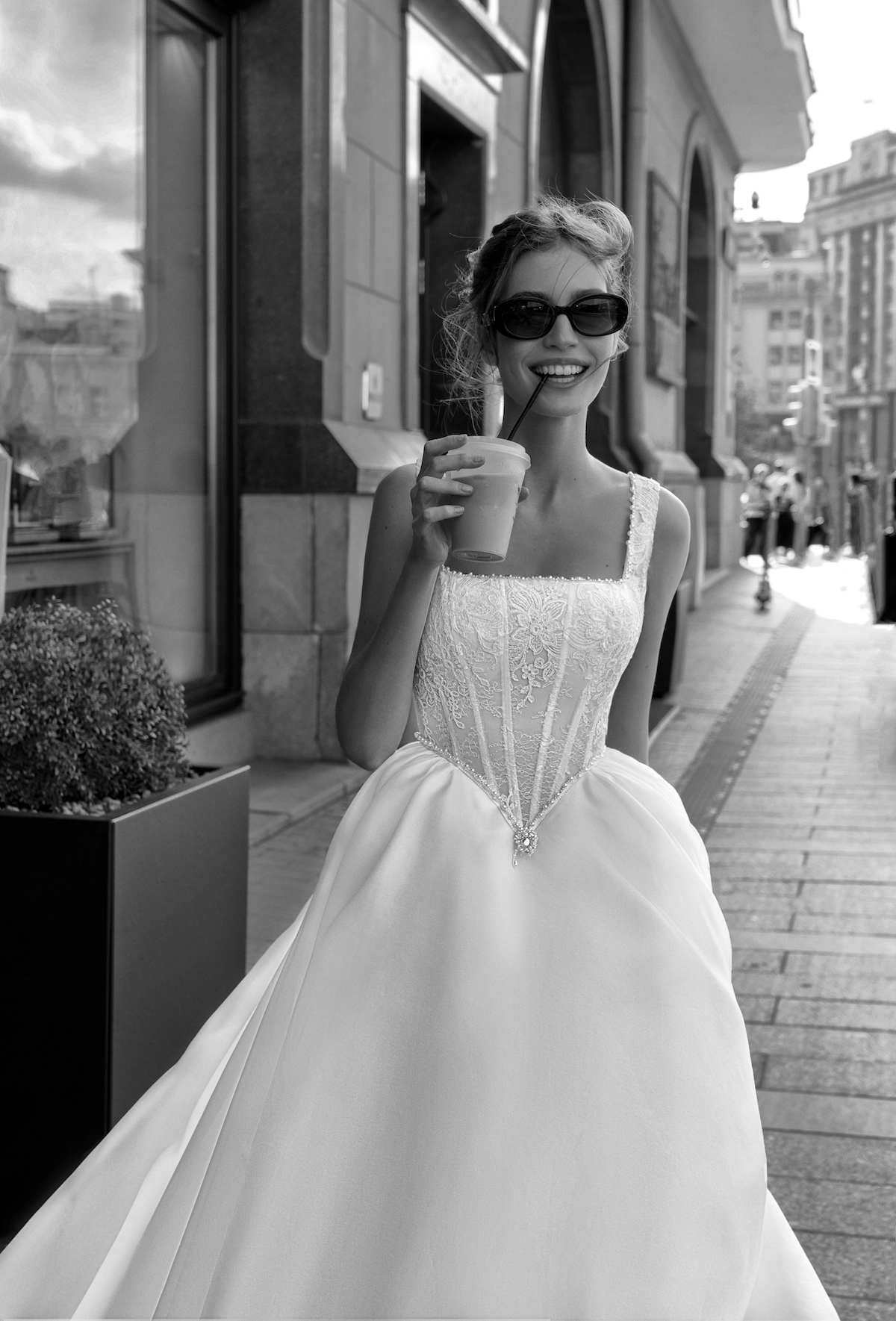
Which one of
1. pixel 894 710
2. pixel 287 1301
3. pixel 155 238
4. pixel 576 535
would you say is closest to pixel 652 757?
pixel 894 710

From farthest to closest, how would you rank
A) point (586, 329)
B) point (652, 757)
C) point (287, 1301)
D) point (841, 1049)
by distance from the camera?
point (652, 757) < point (841, 1049) < point (586, 329) < point (287, 1301)

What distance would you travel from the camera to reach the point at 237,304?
684 cm

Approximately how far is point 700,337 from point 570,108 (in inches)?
330

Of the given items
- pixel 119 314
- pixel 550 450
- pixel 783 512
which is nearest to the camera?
pixel 550 450

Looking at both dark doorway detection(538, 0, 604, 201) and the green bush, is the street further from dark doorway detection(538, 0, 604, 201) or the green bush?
dark doorway detection(538, 0, 604, 201)

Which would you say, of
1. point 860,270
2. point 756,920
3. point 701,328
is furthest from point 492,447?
point 860,270

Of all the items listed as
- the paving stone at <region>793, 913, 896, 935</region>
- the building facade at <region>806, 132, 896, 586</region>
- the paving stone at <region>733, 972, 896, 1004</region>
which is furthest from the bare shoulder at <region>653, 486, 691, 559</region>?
the building facade at <region>806, 132, 896, 586</region>

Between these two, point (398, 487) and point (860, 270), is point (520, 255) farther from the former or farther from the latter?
point (860, 270)

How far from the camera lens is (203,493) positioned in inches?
264

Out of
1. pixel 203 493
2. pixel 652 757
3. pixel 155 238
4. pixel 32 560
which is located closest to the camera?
pixel 32 560

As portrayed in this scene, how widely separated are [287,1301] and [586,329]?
4.57ft

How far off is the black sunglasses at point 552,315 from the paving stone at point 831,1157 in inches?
70.5

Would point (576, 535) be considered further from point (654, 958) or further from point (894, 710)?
point (894, 710)

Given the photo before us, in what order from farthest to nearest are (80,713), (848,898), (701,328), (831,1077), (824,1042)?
(701,328)
(848,898)
(824,1042)
(831,1077)
(80,713)
